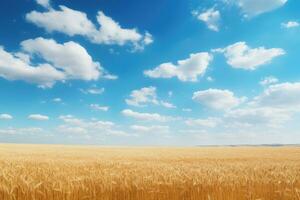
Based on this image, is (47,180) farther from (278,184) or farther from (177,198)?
(278,184)

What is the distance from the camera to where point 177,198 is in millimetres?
6207

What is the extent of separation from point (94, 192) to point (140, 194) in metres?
0.85

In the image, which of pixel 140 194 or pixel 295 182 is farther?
pixel 295 182

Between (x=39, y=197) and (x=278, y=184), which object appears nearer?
(x=39, y=197)

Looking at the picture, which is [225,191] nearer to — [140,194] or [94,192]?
[140,194]

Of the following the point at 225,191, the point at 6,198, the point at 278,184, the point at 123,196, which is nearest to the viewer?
the point at 6,198

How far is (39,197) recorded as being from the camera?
5.65 metres

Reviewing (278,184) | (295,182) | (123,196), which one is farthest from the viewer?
(295,182)

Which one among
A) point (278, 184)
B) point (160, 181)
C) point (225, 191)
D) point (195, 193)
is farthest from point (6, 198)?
point (278, 184)

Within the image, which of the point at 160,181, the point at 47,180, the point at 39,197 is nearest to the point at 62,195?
the point at 39,197

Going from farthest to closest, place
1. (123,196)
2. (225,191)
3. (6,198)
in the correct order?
(225,191) < (123,196) < (6,198)

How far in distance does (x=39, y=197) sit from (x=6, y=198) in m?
0.56

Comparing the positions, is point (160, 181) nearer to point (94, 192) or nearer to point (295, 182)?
point (94, 192)

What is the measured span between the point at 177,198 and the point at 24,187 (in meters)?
2.81
